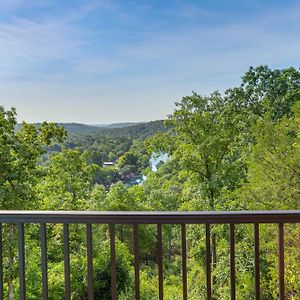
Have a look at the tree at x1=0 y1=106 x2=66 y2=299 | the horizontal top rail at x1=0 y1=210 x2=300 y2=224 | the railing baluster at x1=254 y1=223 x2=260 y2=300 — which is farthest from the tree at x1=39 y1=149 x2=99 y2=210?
the railing baluster at x1=254 y1=223 x2=260 y2=300

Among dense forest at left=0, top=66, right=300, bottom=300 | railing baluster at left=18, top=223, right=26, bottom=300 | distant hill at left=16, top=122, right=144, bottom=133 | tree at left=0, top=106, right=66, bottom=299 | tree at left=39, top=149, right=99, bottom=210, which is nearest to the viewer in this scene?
railing baluster at left=18, top=223, right=26, bottom=300

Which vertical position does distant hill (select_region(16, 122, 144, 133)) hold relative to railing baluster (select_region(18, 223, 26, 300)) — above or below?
above

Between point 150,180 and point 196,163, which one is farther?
point 150,180

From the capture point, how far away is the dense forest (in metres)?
7.17

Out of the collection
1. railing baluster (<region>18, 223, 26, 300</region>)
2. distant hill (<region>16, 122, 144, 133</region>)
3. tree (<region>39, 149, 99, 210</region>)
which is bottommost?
tree (<region>39, 149, 99, 210</region>)

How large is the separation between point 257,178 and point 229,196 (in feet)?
4.78

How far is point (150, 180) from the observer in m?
16.0

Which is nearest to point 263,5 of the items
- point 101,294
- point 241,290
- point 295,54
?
point 295,54

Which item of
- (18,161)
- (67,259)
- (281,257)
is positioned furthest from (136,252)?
(18,161)

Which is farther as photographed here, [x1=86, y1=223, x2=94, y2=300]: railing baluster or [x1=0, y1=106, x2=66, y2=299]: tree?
[x1=0, y1=106, x2=66, y2=299]: tree

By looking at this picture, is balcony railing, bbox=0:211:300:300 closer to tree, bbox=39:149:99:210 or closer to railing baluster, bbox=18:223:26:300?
railing baluster, bbox=18:223:26:300

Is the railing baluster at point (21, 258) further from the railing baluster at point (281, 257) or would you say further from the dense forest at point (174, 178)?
the dense forest at point (174, 178)

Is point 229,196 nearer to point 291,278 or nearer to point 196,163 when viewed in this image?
point 196,163

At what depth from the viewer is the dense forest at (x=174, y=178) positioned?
717cm
